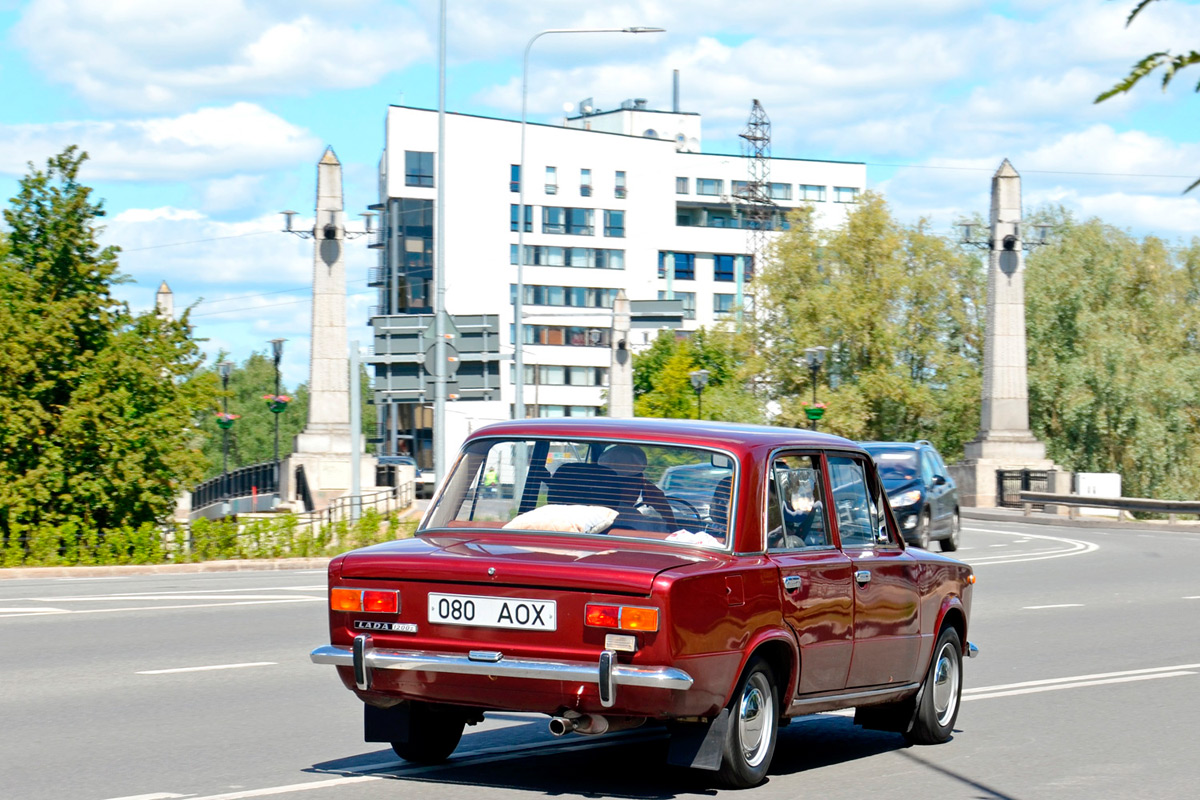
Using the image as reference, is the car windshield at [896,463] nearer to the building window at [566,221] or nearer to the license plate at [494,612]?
the license plate at [494,612]

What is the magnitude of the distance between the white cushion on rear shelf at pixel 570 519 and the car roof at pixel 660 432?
0.39 m

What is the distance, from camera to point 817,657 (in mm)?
7516

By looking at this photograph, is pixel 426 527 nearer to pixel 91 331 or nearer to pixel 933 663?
pixel 933 663

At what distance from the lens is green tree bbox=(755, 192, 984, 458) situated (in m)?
73.7

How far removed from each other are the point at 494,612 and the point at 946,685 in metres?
3.41

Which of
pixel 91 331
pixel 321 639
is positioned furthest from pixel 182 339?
pixel 321 639

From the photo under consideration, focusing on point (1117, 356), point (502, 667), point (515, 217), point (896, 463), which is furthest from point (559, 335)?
point (502, 667)

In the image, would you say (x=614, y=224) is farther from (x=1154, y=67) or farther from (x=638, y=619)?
(x=1154, y=67)

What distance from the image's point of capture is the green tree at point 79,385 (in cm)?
2436

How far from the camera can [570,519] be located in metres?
7.20

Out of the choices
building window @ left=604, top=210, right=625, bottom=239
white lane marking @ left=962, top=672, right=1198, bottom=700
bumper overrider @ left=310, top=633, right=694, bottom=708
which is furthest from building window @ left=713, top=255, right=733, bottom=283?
bumper overrider @ left=310, top=633, right=694, bottom=708

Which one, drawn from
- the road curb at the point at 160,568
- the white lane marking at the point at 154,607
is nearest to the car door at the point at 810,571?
the white lane marking at the point at 154,607

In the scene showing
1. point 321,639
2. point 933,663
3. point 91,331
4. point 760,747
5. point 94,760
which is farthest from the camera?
point 91,331

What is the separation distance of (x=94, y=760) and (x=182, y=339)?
18527 mm
